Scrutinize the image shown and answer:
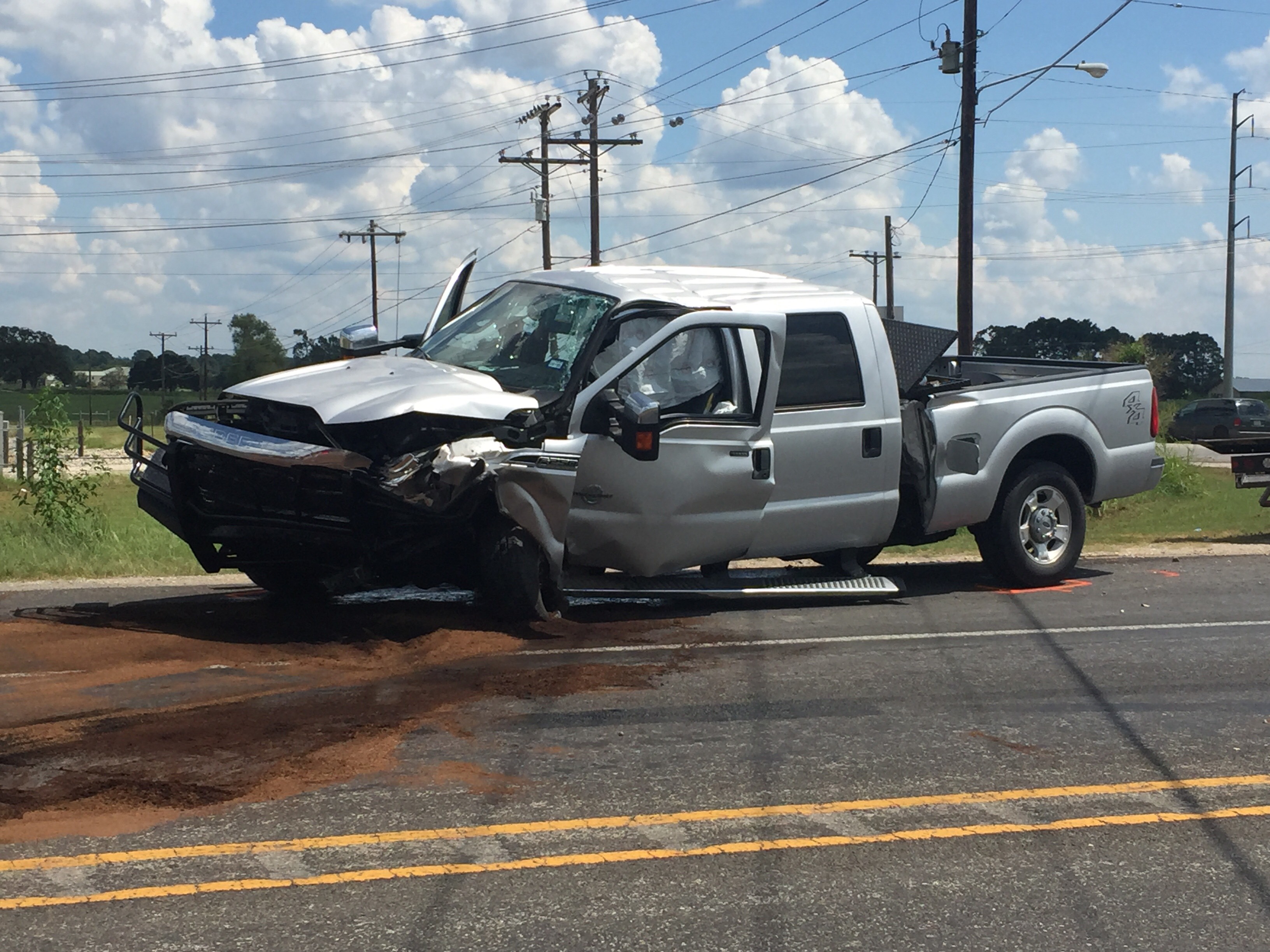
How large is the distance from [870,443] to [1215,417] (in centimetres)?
4233

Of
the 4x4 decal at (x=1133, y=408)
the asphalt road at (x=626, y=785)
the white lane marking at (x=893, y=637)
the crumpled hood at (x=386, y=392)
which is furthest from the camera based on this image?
the 4x4 decal at (x=1133, y=408)

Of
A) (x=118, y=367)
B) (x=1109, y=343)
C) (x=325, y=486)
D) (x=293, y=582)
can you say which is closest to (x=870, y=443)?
(x=325, y=486)

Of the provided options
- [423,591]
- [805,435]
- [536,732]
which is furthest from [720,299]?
[536,732]

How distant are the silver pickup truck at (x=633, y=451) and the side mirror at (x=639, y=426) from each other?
0.05 ft

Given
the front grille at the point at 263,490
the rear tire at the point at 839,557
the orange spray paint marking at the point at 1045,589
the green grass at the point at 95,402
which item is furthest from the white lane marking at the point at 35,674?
the green grass at the point at 95,402

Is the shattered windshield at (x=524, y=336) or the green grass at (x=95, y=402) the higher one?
the shattered windshield at (x=524, y=336)

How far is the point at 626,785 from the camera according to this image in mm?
5371

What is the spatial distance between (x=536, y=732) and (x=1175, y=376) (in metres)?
114

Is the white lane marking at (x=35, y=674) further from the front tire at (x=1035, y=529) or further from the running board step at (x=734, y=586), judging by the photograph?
the front tire at (x=1035, y=529)

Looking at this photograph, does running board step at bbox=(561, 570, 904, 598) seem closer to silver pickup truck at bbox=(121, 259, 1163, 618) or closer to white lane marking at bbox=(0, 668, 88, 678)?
silver pickup truck at bbox=(121, 259, 1163, 618)

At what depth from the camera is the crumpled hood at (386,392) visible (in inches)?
298

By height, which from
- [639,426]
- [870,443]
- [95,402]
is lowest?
[95,402]

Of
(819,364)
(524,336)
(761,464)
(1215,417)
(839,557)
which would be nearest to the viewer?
(761,464)

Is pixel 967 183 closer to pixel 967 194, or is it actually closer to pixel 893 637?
pixel 967 194
